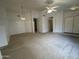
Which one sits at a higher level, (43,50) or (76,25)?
(76,25)

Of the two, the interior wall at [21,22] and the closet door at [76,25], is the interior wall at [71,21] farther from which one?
the interior wall at [21,22]

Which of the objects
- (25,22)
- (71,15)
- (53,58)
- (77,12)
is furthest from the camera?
(25,22)

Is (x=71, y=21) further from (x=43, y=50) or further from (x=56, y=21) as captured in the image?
(x=43, y=50)

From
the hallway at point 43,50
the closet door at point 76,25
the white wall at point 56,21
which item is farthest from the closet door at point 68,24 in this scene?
the hallway at point 43,50

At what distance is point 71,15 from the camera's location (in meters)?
8.55

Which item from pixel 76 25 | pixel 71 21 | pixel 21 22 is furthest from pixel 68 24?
pixel 21 22

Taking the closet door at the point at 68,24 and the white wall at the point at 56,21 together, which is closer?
the closet door at the point at 68,24

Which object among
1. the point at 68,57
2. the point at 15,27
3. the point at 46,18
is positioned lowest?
the point at 68,57

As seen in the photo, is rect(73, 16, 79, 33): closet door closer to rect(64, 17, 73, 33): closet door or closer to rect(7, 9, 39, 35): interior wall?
rect(64, 17, 73, 33): closet door

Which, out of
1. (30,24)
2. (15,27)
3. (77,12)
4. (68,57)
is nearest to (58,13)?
(77,12)

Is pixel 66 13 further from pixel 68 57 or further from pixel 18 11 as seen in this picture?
pixel 68 57

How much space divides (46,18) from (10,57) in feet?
29.8

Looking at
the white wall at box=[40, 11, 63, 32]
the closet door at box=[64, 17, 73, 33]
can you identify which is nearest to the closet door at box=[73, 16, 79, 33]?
the closet door at box=[64, 17, 73, 33]

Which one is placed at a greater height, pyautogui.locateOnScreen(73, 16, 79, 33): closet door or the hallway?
pyautogui.locateOnScreen(73, 16, 79, 33): closet door
